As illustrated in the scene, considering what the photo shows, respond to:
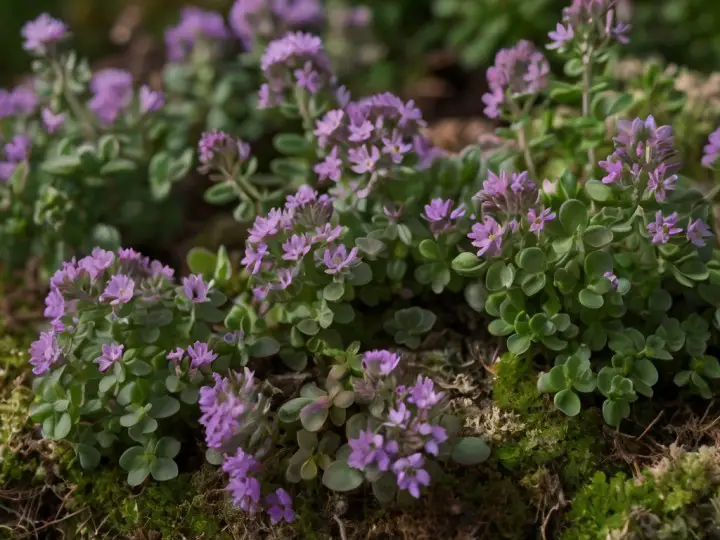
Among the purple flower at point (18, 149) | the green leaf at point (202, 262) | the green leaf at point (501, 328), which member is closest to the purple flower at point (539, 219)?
the green leaf at point (501, 328)

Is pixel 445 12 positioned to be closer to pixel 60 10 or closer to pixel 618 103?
pixel 618 103

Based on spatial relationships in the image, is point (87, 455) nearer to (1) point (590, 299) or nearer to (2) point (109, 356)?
(2) point (109, 356)

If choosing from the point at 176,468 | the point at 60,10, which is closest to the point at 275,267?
the point at 176,468

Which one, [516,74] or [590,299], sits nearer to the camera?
[590,299]

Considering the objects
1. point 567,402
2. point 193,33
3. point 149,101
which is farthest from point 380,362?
point 193,33

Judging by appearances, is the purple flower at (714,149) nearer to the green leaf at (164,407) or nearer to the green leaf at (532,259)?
the green leaf at (532,259)
